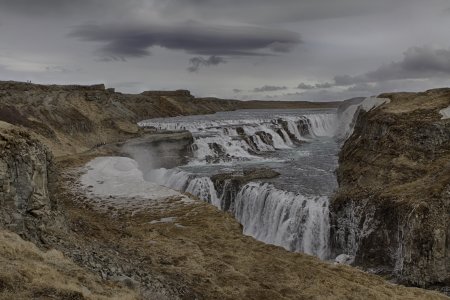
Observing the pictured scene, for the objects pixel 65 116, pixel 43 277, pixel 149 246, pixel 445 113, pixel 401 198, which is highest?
pixel 445 113

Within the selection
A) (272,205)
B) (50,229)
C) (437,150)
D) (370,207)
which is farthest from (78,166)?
(437,150)

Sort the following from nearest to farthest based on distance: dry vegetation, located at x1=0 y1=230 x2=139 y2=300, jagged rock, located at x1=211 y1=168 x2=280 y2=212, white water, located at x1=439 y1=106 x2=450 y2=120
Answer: dry vegetation, located at x1=0 y1=230 x2=139 y2=300, white water, located at x1=439 y1=106 x2=450 y2=120, jagged rock, located at x1=211 y1=168 x2=280 y2=212

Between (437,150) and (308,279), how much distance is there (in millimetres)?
13687

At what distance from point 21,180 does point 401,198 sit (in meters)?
15.6

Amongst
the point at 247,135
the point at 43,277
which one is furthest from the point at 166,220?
the point at 247,135

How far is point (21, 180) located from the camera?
1438cm

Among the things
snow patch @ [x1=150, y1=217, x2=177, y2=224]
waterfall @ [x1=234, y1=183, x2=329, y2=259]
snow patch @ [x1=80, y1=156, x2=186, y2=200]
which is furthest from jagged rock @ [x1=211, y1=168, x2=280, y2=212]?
snow patch @ [x1=150, y1=217, x2=177, y2=224]

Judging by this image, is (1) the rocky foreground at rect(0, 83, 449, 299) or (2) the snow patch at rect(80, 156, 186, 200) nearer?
(1) the rocky foreground at rect(0, 83, 449, 299)

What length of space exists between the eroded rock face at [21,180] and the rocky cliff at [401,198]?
13.9 metres

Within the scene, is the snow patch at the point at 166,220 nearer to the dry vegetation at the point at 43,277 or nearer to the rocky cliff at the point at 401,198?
the rocky cliff at the point at 401,198

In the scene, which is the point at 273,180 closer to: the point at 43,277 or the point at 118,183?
the point at 118,183

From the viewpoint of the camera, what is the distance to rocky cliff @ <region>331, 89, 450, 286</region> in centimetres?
1827

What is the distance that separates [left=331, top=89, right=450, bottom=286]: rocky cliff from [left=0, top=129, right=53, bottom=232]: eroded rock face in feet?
45.6

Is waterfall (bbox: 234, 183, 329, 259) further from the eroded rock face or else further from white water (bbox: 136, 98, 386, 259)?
the eroded rock face
